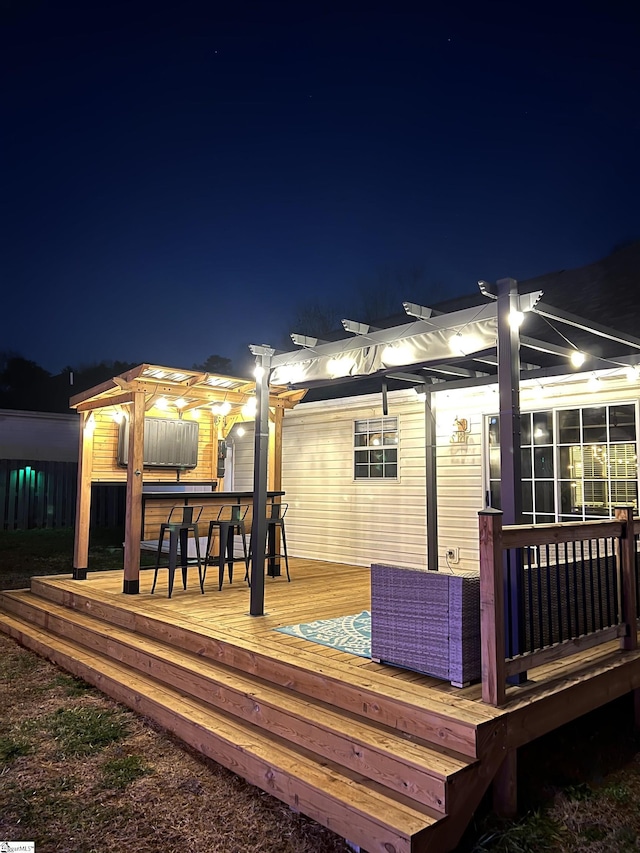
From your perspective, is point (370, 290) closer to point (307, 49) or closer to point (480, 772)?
point (307, 49)

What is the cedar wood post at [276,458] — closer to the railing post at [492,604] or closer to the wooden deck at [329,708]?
the wooden deck at [329,708]

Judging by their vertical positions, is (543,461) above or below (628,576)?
above

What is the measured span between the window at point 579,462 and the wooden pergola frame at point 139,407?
2.73 meters

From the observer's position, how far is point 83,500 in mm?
6965

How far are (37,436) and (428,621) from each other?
14.2 m

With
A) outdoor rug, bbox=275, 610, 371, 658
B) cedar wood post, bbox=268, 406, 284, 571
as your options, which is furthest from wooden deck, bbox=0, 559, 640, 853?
cedar wood post, bbox=268, 406, 284, 571

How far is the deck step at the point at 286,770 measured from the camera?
2.40m

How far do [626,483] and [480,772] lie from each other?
168 inches

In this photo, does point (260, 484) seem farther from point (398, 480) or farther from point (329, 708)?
point (398, 480)

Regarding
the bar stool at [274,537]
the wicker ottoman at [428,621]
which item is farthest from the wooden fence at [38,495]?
the wicker ottoman at [428,621]

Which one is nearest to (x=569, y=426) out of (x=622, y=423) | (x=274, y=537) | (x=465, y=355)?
(x=622, y=423)

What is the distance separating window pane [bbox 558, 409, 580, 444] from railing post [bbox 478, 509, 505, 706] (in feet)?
13.5

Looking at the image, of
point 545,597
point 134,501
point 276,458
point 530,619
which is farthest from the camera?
point 276,458

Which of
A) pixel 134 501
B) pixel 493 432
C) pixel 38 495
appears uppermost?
pixel 493 432
